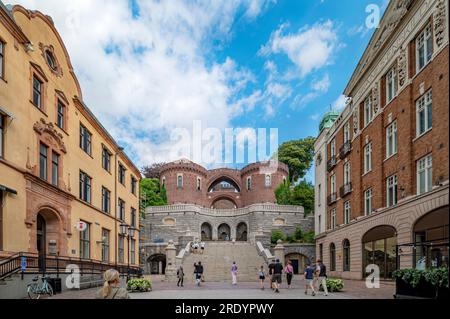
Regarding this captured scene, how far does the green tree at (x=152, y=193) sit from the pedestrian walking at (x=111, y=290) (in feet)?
167

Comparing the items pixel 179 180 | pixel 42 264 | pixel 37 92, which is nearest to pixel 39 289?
pixel 42 264

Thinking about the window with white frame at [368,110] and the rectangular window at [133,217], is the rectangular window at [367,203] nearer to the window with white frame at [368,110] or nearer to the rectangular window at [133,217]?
the window with white frame at [368,110]

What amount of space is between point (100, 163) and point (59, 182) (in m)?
3.50

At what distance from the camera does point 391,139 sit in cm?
423

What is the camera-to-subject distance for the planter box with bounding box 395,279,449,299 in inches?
143

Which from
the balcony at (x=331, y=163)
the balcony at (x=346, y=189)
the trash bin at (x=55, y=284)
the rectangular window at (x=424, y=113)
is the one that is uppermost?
the rectangular window at (x=424, y=113)

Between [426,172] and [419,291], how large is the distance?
1.17m

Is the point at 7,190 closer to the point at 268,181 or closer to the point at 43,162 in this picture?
the point at 43,162

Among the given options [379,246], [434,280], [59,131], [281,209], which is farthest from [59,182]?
[281,209]

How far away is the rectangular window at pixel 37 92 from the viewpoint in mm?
12691

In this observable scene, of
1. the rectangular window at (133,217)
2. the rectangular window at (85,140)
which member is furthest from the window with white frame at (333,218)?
the rectangular window at (133,217)

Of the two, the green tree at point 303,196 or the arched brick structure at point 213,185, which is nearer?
the green tree at point 303,196

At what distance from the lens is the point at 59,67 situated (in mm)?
11383
